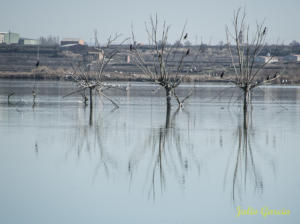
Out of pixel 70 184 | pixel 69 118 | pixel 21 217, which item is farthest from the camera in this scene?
pixel 69 118

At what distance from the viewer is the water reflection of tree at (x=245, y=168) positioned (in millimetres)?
11922

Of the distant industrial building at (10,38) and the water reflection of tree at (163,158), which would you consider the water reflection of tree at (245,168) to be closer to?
the water reflection of tree at (163,158)

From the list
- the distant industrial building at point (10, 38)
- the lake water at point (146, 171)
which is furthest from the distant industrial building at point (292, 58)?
the lake water at point (146, 171)

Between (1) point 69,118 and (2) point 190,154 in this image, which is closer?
(2) point 190,154

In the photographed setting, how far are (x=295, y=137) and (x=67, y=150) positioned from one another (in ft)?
23.5

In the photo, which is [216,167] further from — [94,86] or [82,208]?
[94,86]

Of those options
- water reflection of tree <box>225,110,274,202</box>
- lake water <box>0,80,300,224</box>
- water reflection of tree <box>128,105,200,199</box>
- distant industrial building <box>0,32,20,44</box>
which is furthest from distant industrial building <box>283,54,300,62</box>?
water reflection of tree <box>128,105,200,199</box>

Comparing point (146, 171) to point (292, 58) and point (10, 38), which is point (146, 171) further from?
point (10, 38)

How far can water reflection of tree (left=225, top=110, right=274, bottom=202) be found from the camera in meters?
11.9

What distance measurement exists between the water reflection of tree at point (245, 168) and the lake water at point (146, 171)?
2 cm

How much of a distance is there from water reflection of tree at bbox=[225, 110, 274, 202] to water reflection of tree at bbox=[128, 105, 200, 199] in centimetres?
96

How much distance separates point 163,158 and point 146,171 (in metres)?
1.72

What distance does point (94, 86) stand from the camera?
98.0ft

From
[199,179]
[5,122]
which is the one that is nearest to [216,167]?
[199,179]
